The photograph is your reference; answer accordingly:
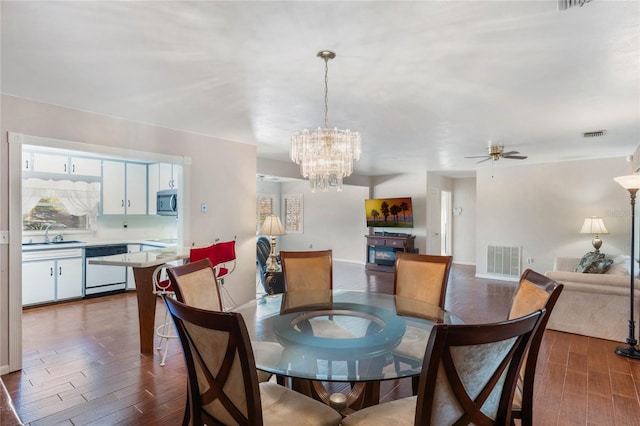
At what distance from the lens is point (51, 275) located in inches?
186

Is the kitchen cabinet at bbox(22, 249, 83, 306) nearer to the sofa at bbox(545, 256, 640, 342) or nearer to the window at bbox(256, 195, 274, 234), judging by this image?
the window at bbox(256, 195, 274, 234)

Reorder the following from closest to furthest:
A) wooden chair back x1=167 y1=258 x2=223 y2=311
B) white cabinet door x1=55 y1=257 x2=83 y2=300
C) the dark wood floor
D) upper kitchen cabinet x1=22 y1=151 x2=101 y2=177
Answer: wooden chair back x1=167 y1=258 x2=223 y2=311
the dark wood floor
white cabinet door x1=55 y1=257 x2=83 y2=300
upper kitchen cabinet x1=22 y1=151 x2=101 y2=177

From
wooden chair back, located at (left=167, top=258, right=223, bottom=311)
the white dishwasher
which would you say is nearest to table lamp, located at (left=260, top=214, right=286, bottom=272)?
the white dishwasher

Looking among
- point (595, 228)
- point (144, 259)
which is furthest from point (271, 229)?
point (595, 228)

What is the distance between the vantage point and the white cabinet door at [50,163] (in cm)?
498

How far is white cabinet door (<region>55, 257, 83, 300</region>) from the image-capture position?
479cm

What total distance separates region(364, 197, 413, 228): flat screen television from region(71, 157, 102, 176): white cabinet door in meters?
5.76

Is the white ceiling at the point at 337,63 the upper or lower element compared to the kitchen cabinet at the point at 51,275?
upper

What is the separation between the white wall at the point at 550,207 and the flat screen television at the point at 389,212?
1.55 m

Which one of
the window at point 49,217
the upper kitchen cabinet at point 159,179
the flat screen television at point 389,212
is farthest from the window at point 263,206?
the window at point 49,217

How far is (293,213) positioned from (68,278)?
20.5ft

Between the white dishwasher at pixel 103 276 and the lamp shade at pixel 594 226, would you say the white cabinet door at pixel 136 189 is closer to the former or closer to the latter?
the white dishwasher at pixel 103 276

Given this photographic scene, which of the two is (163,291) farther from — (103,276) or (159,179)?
(159,179)

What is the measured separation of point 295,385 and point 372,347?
73 cm
